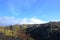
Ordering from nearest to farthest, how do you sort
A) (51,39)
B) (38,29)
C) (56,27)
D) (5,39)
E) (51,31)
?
(5,39) → (51,39) → (51,31) → (56,27) → (38,29)

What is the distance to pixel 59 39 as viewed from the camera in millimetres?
21266

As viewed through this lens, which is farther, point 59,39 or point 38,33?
point 38,33

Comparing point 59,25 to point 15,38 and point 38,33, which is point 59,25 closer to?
point 38,33

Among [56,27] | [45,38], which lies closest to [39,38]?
[45,38]

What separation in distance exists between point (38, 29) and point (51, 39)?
16.1 ft

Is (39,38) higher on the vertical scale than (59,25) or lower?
lower

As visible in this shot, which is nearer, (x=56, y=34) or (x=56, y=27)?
(x=56, y=34)

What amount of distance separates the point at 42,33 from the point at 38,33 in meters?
0.78

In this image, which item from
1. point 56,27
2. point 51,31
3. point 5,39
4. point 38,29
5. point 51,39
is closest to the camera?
point 5,39

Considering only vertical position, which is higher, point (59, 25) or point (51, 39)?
point (59, 25)

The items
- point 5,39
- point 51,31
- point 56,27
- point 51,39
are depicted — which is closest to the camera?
point 5,39

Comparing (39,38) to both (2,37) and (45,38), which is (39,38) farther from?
(2,37)

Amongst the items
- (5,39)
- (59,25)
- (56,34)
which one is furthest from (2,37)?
(59,25)

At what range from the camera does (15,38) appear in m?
21.0
